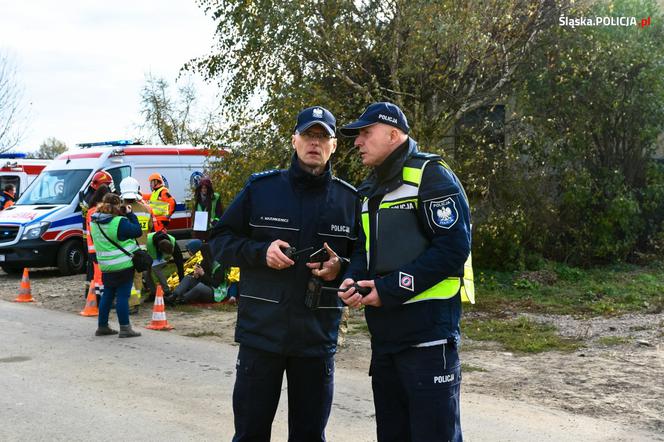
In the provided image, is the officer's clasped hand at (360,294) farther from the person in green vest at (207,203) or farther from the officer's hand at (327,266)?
the person in green vest at (207,203)

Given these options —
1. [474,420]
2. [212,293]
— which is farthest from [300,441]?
[212,293]

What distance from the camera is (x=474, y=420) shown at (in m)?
5.71

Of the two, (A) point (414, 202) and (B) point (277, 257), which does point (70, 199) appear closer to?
(B) point (277, 257)

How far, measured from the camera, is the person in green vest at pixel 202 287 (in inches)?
446

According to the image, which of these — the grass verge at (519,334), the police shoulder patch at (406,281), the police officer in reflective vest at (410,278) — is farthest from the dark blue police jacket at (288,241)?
the grass verge at (519,334)

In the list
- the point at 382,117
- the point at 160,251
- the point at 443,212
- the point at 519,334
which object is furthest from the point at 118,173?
the point at 443,212

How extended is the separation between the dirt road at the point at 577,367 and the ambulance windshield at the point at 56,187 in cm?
594

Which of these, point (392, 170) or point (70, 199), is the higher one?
point (70, 199)

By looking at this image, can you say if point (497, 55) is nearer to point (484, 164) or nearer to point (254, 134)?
point (484, 164)

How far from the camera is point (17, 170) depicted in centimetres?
2152

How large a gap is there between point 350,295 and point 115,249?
5861 millimetres

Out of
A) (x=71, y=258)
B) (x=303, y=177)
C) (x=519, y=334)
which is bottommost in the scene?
(x=519, y=334)

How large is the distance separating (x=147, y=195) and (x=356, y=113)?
5557mm

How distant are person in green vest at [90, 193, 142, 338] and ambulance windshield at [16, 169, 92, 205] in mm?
7086
